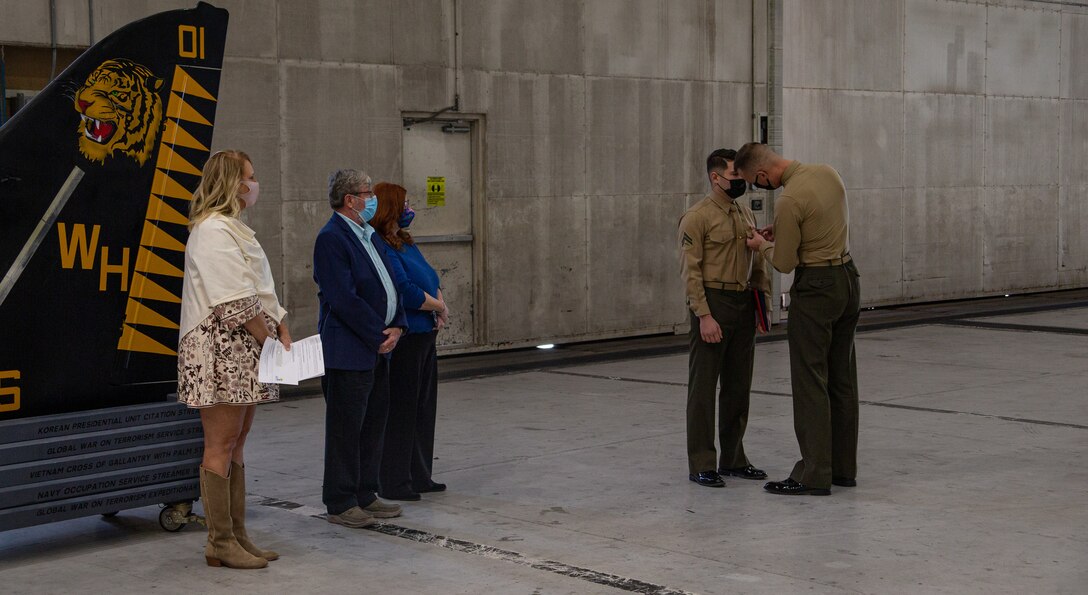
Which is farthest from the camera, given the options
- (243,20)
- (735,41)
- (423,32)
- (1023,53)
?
(1023,53)

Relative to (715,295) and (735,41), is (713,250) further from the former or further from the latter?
(735,41)

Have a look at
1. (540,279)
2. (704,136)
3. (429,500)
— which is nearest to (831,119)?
(704,136)

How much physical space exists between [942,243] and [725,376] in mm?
10920

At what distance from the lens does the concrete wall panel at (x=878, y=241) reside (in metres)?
16.2

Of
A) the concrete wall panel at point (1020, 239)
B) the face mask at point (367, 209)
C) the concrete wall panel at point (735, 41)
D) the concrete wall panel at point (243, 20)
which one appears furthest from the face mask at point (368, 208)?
the concrete wall panel at point (1020, 239)

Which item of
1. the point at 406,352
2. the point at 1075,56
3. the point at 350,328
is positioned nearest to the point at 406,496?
the point at 406,352

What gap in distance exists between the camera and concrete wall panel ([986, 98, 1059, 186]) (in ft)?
59.3

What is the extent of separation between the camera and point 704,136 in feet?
47.3

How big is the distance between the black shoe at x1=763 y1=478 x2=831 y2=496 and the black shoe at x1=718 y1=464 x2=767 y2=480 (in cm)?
32

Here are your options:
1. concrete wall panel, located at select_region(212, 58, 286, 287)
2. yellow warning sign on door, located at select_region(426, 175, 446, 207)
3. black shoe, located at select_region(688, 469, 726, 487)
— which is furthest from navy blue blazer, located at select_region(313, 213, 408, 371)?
yellow warning sign on door, located at select_region(426, 175, 446, 207)

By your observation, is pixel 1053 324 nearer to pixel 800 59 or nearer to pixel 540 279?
pixel 800 59

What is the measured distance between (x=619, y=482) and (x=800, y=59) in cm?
957

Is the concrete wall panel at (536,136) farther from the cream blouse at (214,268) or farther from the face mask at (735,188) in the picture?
the cream blouse at (214,268)

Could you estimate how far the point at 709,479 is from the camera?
707 centimetres
